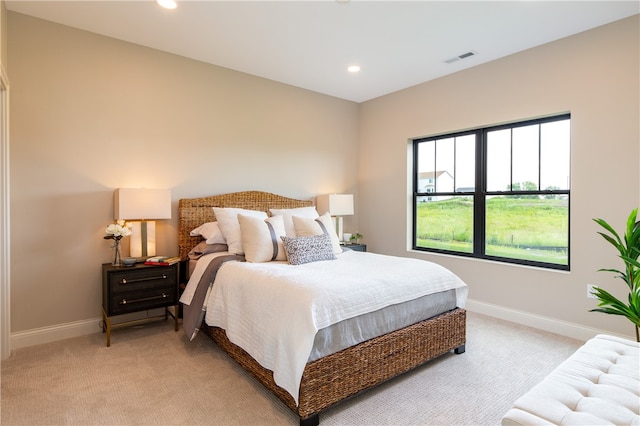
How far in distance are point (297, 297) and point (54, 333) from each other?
2.57 m

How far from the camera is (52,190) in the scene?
3.04 meters

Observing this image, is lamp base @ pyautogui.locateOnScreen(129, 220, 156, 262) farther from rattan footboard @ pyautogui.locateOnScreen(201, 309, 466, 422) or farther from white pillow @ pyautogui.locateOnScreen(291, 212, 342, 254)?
white pillow @ pyautogui.locateOnScreen(291, 212, 342, 254)

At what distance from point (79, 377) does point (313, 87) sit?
3998mm

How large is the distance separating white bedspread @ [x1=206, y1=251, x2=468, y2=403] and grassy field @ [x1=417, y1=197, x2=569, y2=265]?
1.34 meters

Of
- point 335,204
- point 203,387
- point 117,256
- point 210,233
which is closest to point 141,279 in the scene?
point 117,256

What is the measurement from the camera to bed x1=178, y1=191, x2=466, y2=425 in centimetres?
188

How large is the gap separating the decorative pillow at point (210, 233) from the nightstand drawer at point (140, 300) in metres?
0.58

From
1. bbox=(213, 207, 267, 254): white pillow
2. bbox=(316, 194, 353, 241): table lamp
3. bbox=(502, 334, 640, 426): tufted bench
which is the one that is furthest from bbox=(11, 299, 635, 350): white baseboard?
bbox=(316, 194, 353, 241): table lamp

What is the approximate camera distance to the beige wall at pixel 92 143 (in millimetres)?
2947

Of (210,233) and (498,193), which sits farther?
(498,193)

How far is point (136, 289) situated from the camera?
3.04 metres

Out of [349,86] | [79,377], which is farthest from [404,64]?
[79,377]

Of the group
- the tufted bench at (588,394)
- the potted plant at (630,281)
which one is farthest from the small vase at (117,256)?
the potted plant at (630,281)

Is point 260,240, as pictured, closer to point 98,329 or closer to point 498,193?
point 98,329
